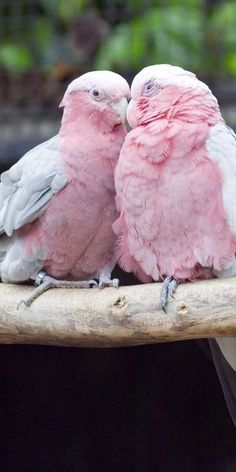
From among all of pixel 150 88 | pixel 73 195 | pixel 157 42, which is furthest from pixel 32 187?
pixel 157 42

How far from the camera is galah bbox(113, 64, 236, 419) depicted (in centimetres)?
236

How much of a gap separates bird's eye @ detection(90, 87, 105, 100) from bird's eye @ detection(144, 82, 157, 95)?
120mm

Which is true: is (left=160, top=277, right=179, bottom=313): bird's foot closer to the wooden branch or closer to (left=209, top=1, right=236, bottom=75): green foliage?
the wooden branch

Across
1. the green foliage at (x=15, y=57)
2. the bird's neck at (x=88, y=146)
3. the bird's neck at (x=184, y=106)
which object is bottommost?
the bird's neck at (x=88, y=146)

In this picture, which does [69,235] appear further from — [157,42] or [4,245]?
[157,42]

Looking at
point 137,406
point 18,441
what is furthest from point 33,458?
point 137,406

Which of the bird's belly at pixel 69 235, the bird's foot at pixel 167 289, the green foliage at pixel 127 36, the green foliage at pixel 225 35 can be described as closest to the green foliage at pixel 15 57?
the green foliage at pixel 127 36

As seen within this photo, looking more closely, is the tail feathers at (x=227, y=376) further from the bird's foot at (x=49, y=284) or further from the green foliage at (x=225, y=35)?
the green foliage at (x=225, y=35)

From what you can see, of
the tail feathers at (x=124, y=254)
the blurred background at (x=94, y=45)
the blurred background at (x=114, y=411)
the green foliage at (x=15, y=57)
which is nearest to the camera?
the tail feathers at (x=124, y=254)

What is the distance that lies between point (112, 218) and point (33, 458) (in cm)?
83

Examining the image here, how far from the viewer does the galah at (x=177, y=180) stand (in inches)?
92.7

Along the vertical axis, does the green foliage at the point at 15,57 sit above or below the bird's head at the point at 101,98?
above

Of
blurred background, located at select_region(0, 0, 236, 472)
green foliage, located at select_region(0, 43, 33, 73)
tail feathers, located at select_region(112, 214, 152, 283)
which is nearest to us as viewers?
tail feathers, located at select_region(112, 214, 152, 283)

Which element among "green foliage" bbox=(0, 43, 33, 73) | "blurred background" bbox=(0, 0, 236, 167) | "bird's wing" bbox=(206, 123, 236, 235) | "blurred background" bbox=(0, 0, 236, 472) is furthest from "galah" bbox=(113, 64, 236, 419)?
"green foliage" bbox=(0, 43, 33, 73)
